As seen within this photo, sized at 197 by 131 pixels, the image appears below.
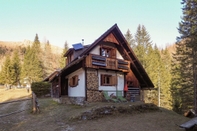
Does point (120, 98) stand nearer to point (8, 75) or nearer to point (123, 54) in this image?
point (123, 54)

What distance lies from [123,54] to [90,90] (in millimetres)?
6079

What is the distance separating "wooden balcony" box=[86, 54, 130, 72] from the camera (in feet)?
52.4

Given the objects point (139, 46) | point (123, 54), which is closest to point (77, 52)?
point (123, 54)

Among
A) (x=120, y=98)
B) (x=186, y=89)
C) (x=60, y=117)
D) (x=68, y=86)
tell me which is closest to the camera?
(x=60, y=117)

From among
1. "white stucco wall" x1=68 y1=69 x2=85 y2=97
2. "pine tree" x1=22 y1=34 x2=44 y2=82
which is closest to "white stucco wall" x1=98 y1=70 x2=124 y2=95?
"white stucco wall" x1=68 y1=69 x2=85 y2=97

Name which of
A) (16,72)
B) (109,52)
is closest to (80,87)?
(109,52)

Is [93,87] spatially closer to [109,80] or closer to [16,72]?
[109,80]

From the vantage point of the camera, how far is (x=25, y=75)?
1624 inches

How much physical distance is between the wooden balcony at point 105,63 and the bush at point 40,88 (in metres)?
15.4

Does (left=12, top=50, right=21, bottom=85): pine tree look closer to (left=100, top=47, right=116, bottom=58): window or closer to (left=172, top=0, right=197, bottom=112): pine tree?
(left=100, top=47, right=116, bottom=58): window

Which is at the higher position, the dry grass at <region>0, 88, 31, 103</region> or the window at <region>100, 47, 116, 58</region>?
the window at <region>100, 47, 116, 58</region>

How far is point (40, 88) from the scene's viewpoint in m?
28.3

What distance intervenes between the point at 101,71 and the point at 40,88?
14770 millimetres

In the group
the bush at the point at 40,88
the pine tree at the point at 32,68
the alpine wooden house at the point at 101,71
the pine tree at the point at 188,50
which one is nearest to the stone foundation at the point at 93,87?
the alpine wooden house at the point at 101,71
